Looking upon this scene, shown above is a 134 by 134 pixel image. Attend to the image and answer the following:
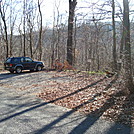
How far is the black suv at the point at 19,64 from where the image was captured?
16.9 meters

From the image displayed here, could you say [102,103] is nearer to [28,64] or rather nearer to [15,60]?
[15,60]

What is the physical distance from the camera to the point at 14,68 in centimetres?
1684

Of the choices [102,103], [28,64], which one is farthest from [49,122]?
[28,64]

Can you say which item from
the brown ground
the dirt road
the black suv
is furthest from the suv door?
the dirt road

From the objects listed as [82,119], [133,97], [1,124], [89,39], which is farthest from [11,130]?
[89,39]

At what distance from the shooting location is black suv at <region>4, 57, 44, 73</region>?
55.3 feet

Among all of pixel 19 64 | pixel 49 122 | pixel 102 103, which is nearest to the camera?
pixel 49 122

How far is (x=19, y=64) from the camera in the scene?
17.3 metres

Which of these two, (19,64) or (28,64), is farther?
(28,64)

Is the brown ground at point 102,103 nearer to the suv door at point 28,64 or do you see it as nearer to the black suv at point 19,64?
the black suv at point 19,64

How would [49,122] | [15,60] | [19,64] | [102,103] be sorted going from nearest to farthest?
[49,122] → [102,103] → [15,60] → [19,64]

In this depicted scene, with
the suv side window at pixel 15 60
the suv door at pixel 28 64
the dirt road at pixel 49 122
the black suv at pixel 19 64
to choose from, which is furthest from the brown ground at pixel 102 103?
the suv door at pixel 28 64

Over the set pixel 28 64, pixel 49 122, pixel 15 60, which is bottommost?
pixel 49 122

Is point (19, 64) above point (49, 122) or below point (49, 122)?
above
